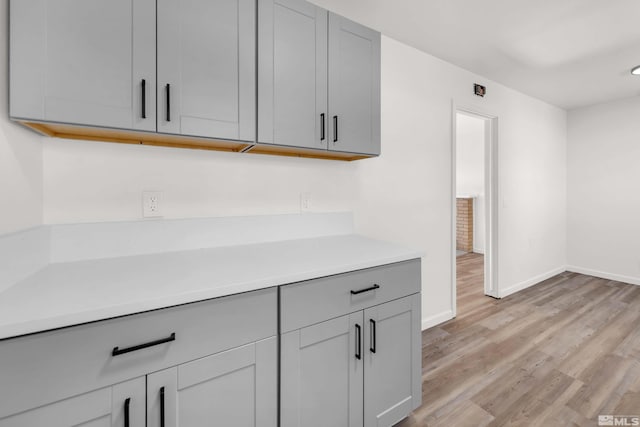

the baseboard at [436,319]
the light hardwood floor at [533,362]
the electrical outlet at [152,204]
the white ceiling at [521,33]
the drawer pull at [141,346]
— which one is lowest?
the light hardwood floor at [533,362]

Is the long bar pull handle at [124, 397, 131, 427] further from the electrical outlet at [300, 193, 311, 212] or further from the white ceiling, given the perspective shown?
the white ceiling

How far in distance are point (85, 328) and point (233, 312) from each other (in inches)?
15.4

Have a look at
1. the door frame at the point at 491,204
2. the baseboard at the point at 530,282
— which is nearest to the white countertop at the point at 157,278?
the door frame at the point at 491,204

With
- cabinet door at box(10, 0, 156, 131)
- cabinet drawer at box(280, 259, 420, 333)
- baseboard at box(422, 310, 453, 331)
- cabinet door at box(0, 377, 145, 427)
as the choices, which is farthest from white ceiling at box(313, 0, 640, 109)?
baseboard at box(422, 310, 453, 331)

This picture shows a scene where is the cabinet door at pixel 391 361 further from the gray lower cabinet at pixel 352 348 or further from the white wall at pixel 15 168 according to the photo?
the white wall at pixel 15 168

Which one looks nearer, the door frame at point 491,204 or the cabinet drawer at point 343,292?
the cabinet drawer at point 343,292

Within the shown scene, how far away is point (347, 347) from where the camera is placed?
49.6 inches

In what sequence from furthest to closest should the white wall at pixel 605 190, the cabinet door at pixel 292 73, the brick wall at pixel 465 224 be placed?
the brick wall at pixel 465 224 → the white wall at pixel 605 190 → the cabinet door at pixel 292 73

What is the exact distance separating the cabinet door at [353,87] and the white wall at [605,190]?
4176mm

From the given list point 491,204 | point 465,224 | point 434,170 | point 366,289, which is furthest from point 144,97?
point 465,224

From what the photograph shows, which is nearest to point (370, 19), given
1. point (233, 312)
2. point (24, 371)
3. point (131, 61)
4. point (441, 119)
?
point (441, 119)

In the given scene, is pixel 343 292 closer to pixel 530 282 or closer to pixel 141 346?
pixel 141 346

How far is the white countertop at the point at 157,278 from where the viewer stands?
2.49 ft

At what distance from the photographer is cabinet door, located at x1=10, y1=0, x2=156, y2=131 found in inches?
38.3
